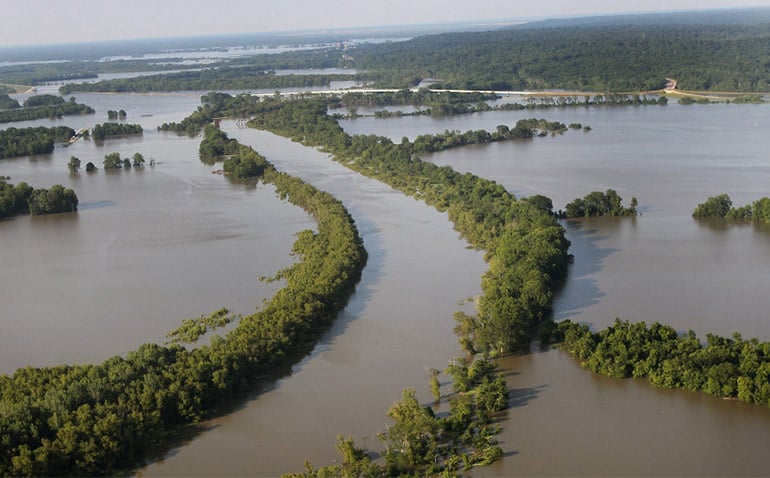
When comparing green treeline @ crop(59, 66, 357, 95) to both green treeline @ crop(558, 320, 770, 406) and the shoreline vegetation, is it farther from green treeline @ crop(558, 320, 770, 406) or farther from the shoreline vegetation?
green treeline @ crop(558, 320, 770, 406)

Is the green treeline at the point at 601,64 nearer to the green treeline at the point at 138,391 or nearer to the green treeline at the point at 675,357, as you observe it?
the green treeline at the point at 675,357

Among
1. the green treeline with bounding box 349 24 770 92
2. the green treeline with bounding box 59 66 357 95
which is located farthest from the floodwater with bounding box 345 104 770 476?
the green treeline with bounding box 59 66 357 95

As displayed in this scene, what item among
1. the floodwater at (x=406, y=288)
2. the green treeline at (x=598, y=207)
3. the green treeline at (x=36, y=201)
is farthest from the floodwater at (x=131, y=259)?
the green treeline at (x=598, y=207)

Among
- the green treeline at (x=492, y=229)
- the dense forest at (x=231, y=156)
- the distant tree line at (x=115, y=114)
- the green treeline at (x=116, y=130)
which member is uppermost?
the distant tree line at (x=115, y=114)

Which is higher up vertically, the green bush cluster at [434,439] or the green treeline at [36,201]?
the green treeline at [36,201]

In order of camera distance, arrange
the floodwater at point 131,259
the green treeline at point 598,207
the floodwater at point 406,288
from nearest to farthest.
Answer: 1. the floodwater at point 406,288
2. the floodwater at point 131,259
3. the green treeline at point 598,207

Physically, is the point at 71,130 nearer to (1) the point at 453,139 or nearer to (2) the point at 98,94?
(1) the point at 453,139
